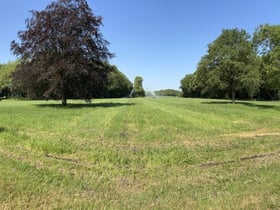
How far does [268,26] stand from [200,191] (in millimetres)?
27515

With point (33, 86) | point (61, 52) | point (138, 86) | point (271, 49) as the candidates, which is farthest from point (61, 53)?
point (138, 86)

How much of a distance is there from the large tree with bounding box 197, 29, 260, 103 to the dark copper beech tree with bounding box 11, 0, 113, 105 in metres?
18.4

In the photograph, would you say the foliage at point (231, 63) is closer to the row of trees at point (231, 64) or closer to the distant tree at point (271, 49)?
the row of trees at point (231, 64)

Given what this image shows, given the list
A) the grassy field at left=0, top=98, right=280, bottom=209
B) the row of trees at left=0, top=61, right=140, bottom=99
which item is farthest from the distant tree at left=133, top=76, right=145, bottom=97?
the grassy field at left=0, top=98, right=280, bottom=209

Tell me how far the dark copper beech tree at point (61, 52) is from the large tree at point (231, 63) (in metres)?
18.4


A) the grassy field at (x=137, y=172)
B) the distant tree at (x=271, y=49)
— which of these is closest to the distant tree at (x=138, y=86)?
the distant tree at (x=271, y=49)

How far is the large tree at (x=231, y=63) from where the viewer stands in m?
37.2

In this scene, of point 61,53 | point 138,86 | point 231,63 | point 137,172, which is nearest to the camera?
point 137,172

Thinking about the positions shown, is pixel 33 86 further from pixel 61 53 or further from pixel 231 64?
pixel 231 64

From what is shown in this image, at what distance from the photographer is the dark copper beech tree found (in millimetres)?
24969

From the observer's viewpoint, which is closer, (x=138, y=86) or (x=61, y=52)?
(x=61, y=52)

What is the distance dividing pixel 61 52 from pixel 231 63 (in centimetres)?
2175

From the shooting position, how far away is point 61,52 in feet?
85.1

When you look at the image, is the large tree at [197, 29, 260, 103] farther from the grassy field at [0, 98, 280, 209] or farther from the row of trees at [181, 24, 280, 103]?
the grassy field at [0, 98, 280, 209]
